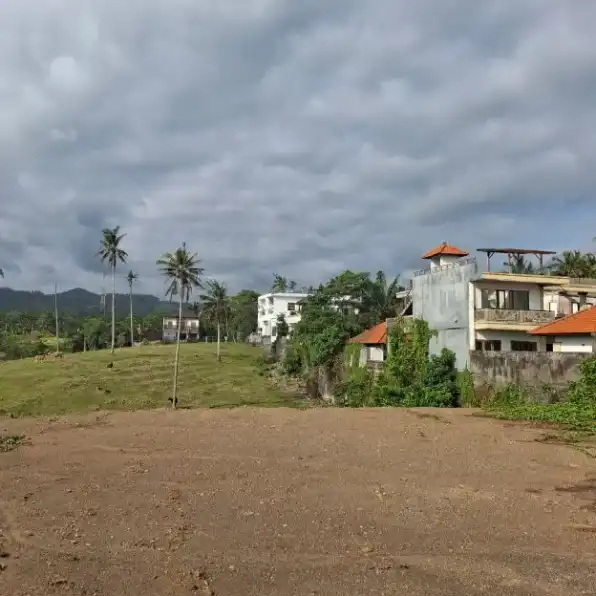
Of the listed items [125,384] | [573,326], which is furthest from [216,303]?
[573,326]

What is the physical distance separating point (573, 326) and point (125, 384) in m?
33.3

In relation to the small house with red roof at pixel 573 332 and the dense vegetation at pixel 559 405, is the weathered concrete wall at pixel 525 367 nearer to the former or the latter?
the dense vegetation at pixel 559 405

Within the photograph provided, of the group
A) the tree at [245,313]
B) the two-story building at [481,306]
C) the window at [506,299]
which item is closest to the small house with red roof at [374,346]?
the two-story building at [481,306]

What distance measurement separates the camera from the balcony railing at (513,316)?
31.3 m

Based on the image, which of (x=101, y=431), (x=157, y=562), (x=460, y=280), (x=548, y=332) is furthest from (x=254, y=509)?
(x=460, y=280)

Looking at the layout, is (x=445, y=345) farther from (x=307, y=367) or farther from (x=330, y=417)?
(x=307, y=367)

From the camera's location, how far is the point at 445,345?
32719mm

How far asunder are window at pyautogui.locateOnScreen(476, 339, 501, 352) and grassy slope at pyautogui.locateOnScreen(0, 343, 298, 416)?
47.5 feet

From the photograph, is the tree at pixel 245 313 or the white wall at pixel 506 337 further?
the tree at pixel 245 313

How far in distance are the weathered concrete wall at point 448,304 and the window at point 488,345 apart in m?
0.85

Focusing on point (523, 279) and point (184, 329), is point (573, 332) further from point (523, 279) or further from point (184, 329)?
point (184, 329)

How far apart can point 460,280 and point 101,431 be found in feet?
63.9

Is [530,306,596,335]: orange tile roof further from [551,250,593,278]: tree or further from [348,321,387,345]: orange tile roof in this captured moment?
[551,250,593,278]: tree

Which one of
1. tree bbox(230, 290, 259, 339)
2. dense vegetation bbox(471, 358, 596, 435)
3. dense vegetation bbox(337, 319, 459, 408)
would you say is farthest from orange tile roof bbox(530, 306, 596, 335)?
tree bbox(230, 290, 259, 339)
